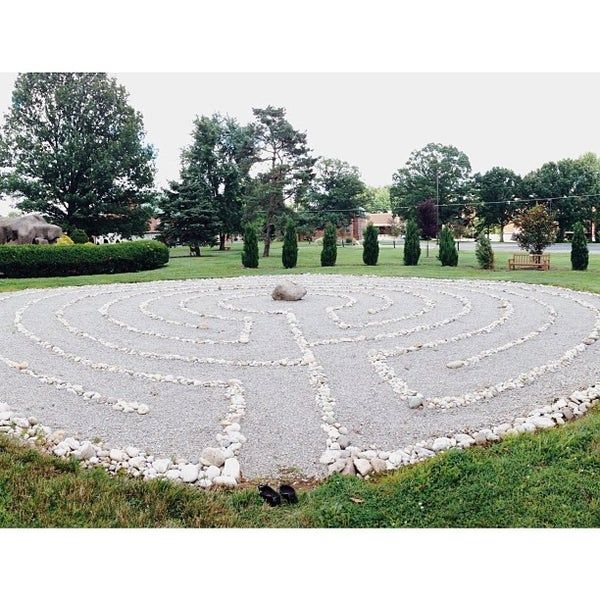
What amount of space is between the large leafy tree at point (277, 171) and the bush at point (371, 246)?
5.08 meters

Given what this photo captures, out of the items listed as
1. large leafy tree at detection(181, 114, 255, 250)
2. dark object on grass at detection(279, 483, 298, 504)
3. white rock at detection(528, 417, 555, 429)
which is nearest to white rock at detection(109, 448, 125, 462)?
dark object on grass at detection(279, 483, 298, 504)

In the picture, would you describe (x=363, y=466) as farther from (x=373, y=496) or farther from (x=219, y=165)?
(x=219, y=165)

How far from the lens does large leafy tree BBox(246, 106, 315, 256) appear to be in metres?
23.8

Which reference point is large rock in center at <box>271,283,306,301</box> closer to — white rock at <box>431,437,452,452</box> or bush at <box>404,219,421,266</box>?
white rock at <box>431,437,452,452</box>

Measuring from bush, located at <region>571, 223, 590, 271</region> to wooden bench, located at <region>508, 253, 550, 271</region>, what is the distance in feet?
2.96

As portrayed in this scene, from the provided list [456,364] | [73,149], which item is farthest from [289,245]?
[456,364]

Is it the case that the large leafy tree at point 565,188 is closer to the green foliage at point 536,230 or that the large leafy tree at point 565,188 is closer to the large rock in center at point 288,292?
the green foliage at point 536,230

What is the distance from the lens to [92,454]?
3.99 meters

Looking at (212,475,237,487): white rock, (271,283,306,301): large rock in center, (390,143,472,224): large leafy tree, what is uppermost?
(390,143,472,224): large leafy tree

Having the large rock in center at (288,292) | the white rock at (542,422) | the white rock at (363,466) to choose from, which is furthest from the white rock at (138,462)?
the large rock in center at (288,292)

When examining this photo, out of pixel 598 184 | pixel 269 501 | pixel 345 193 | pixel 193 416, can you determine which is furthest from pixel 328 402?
pixel 598 184

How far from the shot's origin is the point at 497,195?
2767cm

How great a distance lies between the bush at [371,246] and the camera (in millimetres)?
20734

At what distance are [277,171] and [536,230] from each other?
1125 centimetres
